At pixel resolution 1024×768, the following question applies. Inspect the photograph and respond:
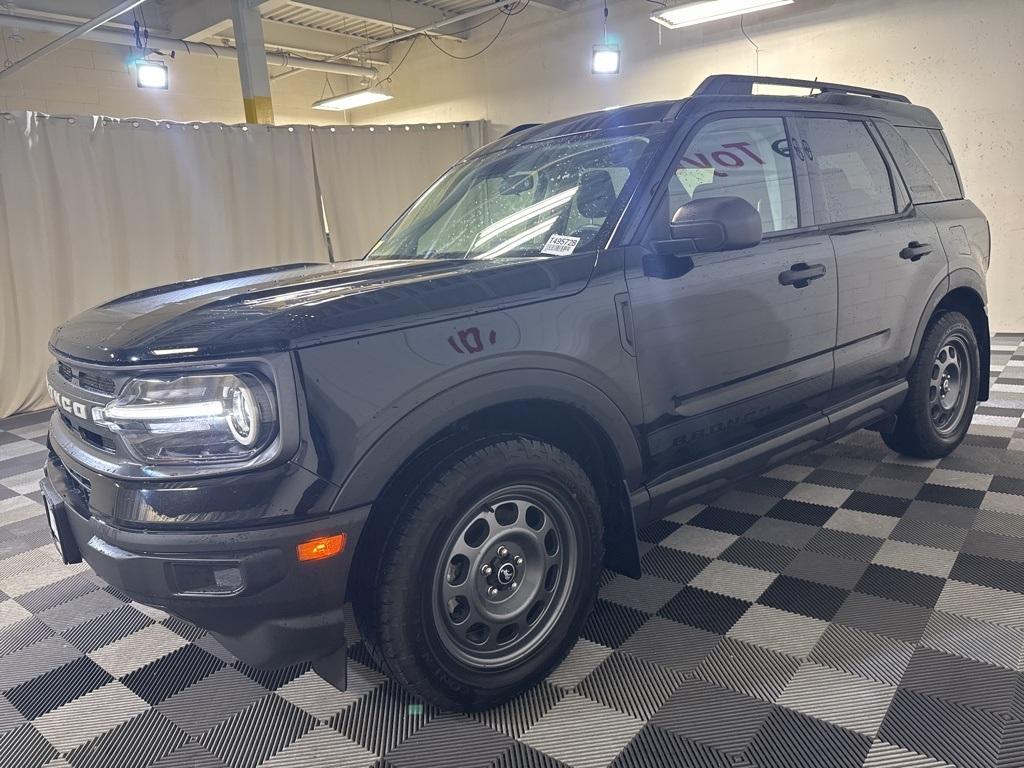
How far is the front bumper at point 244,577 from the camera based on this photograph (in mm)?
1473

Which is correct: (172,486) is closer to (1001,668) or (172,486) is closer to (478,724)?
(478,724)

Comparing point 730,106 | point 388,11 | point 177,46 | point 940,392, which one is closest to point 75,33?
point 177,46

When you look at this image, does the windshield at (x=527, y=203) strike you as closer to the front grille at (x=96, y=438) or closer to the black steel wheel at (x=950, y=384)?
the front grille at (x=96, y=438)

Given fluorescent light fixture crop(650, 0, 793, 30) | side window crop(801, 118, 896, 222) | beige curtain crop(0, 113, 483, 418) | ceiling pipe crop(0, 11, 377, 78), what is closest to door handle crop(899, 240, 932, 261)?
side window crop(801, 118, 896, 222)

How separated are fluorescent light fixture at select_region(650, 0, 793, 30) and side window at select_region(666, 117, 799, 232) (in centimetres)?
419

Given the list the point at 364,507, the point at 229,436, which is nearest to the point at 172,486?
the point at 229,436

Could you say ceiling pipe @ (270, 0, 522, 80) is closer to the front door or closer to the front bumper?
the front door

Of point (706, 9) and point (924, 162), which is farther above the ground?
point (706, 9)

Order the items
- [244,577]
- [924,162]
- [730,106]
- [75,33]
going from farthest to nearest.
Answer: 1. [75,33]
2. [924,162]
3. [730,106]
4. [244,577]

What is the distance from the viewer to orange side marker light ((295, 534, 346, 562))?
149 cm

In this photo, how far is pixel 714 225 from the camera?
195 centimetres

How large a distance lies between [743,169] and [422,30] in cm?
790

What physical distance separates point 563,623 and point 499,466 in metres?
0.52

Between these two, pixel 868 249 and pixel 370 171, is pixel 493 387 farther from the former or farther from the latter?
pixel 370 171
